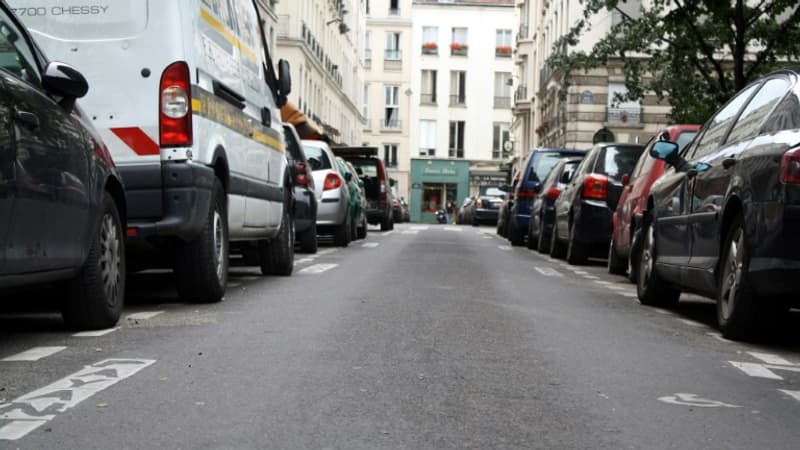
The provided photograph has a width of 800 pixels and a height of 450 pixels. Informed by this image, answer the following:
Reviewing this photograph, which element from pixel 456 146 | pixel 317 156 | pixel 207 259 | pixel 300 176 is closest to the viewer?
pixel 207 259

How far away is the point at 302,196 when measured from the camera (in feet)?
53.2

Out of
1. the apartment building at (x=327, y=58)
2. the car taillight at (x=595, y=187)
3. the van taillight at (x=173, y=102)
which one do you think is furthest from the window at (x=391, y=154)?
the van taillight at (x=173, y=102)

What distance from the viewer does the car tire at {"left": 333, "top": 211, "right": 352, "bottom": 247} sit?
20156 mm

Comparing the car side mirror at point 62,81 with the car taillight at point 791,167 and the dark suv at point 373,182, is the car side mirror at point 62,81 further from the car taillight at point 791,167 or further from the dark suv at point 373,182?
the dark suv at point 373,182

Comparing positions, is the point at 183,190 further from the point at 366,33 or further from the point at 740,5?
the point at 366,33

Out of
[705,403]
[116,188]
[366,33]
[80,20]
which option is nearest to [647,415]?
[705,403]

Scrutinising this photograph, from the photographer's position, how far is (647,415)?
16.1 feet

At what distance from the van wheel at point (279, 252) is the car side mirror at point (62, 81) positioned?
5.64 meters

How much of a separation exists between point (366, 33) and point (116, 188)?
8321cm

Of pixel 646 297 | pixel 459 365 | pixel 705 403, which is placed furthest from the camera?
pixel 646 297

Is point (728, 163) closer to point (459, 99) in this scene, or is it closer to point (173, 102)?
point (173, 102)

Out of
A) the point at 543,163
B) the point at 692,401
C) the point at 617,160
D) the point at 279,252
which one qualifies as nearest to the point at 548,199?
the point at 543,163

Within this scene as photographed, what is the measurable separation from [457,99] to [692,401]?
83.8 metres

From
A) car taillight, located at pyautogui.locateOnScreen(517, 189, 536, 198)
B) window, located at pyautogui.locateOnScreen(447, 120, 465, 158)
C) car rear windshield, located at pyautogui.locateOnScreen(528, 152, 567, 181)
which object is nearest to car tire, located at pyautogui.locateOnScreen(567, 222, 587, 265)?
car rear windshield, located at pyautogui.locateOnScreen(528, 152, 567, 181)
